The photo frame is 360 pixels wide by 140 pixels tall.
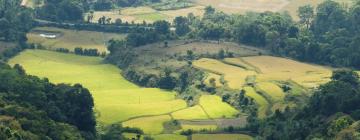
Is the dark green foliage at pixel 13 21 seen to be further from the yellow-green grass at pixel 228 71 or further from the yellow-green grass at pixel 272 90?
the yellow-green grass at pixel 272 90

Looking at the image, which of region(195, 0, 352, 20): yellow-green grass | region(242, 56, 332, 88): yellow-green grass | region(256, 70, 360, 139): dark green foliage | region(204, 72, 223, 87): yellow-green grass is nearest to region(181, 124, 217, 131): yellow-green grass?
region(256, 70, 360, 139): dark green foliage

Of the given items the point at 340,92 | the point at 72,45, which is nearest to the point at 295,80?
the point at 340,92

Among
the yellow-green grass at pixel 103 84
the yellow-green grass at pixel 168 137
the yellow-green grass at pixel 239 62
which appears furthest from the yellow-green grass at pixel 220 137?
the yellow-green grass at pixel 239 62

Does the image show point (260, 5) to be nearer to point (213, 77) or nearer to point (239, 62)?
point (239, 62)

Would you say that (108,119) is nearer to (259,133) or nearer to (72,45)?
(259,133)

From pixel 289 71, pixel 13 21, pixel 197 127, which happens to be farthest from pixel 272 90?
pixel 13 21

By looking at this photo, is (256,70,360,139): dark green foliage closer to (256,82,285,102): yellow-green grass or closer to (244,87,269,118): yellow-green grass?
(244,87,269,118): yellow-green grass
